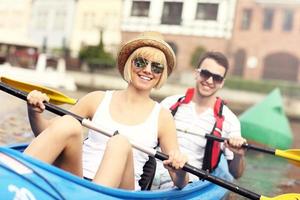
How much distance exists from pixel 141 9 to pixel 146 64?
26.5 meters

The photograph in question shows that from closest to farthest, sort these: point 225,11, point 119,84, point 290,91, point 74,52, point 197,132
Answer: point 197,132 < point 290,91 < point 119,84 < point 225,11 < point 74,52

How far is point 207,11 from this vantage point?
Result: 90.2 ft

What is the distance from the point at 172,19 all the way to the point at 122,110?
2582 centimetres

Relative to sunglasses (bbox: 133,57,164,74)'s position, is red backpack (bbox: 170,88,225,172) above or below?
below

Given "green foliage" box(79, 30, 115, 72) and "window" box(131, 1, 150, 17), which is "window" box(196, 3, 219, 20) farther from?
"green foliage" box(79, 30, 115, 72)

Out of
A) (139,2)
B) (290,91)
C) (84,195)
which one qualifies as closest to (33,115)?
(84,195)

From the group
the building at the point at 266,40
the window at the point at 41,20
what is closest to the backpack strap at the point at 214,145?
the building at the point at 266,40

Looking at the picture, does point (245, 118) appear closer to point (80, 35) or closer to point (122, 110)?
point (122, 110)

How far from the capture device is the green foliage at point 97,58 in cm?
2398

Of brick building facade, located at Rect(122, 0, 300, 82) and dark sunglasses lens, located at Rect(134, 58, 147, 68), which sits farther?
brick building facade, located at Rect(122, 0, 300, 82)

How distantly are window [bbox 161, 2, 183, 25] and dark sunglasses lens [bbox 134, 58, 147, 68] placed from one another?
25.6 meters

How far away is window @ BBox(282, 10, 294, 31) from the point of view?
81.8 feet

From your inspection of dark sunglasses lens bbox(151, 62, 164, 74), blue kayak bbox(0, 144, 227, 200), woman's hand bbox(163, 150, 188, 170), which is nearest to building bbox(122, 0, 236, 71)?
dark sunglasses lens bbox(151, 62, 164, 74)

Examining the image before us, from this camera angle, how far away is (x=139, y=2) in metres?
28.9
